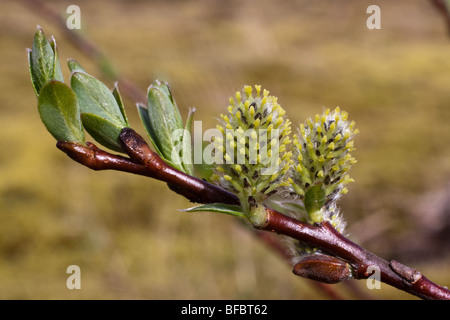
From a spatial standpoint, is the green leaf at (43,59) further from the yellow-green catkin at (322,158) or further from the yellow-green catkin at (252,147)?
the yellow-green catkin at (322,158)

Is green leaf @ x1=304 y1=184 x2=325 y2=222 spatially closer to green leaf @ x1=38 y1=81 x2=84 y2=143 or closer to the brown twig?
the brown twig

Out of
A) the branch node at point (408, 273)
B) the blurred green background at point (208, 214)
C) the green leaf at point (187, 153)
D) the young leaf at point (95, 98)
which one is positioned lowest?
the branch node at point (408, 273)

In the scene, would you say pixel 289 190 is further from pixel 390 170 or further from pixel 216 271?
pixel 390 170

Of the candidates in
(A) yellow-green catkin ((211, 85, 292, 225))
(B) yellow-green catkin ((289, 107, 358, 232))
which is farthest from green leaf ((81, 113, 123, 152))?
(B) yellow-green catkin ((289, 107, 358, 232))

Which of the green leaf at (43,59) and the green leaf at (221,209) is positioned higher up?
the green leaf at (43,59)

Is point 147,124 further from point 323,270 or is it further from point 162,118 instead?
point 323,270

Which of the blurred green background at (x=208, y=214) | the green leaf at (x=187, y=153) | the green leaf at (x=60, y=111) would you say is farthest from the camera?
the blurred green background at (x=208, y=214)

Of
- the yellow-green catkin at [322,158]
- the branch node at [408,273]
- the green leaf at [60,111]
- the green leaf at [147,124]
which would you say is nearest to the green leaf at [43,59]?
the green leaf at [60,111]
